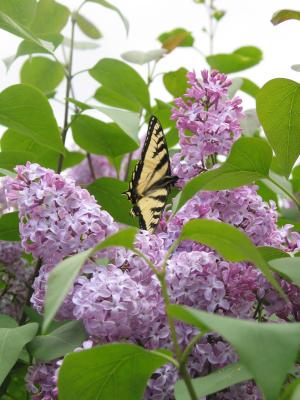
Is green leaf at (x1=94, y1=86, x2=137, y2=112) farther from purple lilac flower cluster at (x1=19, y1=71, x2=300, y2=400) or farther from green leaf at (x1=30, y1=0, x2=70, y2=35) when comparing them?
purple lilac flower cluster at (x1=19, y1=71, x2=300, y2=400)

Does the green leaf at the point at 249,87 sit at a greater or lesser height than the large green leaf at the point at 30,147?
greater

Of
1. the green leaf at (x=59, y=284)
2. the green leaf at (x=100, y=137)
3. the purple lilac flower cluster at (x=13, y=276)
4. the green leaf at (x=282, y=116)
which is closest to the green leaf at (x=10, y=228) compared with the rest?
the purple lilac flower cluster at (x=13, y=276)

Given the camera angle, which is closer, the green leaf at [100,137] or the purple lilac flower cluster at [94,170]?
the green leaf at [100,137]

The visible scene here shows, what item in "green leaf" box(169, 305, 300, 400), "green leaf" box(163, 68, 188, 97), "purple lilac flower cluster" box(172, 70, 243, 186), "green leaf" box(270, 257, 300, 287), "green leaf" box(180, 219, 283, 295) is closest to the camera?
"green leaf" box(169, 305, 300, 400)

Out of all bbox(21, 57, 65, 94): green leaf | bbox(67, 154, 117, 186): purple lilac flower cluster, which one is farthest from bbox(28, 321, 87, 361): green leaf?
bbox(67, 154, 117, 186): purple lilac flower cluster

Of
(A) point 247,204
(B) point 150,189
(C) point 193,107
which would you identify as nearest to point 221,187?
(A) point 247,204

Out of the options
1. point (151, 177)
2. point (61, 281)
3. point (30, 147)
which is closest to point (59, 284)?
point (61, 281)

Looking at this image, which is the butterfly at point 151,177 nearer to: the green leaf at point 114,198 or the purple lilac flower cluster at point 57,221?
the green leaf at point 114,198

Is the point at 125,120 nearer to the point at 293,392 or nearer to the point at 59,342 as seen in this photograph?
the point at 59,342
